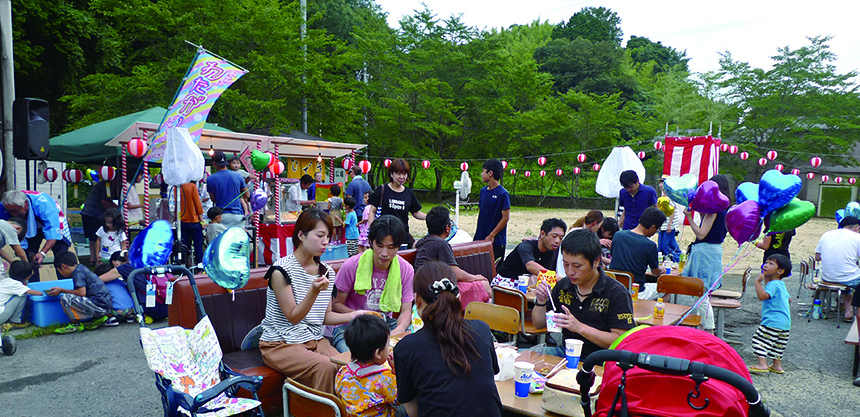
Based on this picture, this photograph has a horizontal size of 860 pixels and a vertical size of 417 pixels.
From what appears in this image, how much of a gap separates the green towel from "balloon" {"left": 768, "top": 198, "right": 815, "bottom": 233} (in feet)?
9.68

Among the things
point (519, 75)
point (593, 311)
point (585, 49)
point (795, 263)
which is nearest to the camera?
point (593, 311)

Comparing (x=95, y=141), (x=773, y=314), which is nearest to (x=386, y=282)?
(x=773, y=314)

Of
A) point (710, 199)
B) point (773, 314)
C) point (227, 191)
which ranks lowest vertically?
point (773, 314)

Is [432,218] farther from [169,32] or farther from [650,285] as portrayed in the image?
[169,32]

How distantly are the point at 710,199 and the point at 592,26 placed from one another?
43983 mm

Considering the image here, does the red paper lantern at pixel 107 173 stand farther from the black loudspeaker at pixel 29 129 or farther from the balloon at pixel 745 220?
the balloon at pixel 745 220

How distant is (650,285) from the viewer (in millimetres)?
5500

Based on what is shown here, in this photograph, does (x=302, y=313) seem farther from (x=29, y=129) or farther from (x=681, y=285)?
(x=29, y=129)

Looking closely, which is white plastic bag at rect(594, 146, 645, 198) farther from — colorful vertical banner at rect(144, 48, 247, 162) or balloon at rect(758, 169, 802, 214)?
colorful vertical banner at rect(144, 48, 247, 162)

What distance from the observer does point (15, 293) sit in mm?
4961

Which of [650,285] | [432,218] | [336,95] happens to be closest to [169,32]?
[336,95]

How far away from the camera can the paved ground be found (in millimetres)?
3948

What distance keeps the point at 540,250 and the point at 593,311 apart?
2.22 metres

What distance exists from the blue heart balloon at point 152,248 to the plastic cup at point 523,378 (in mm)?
2414
